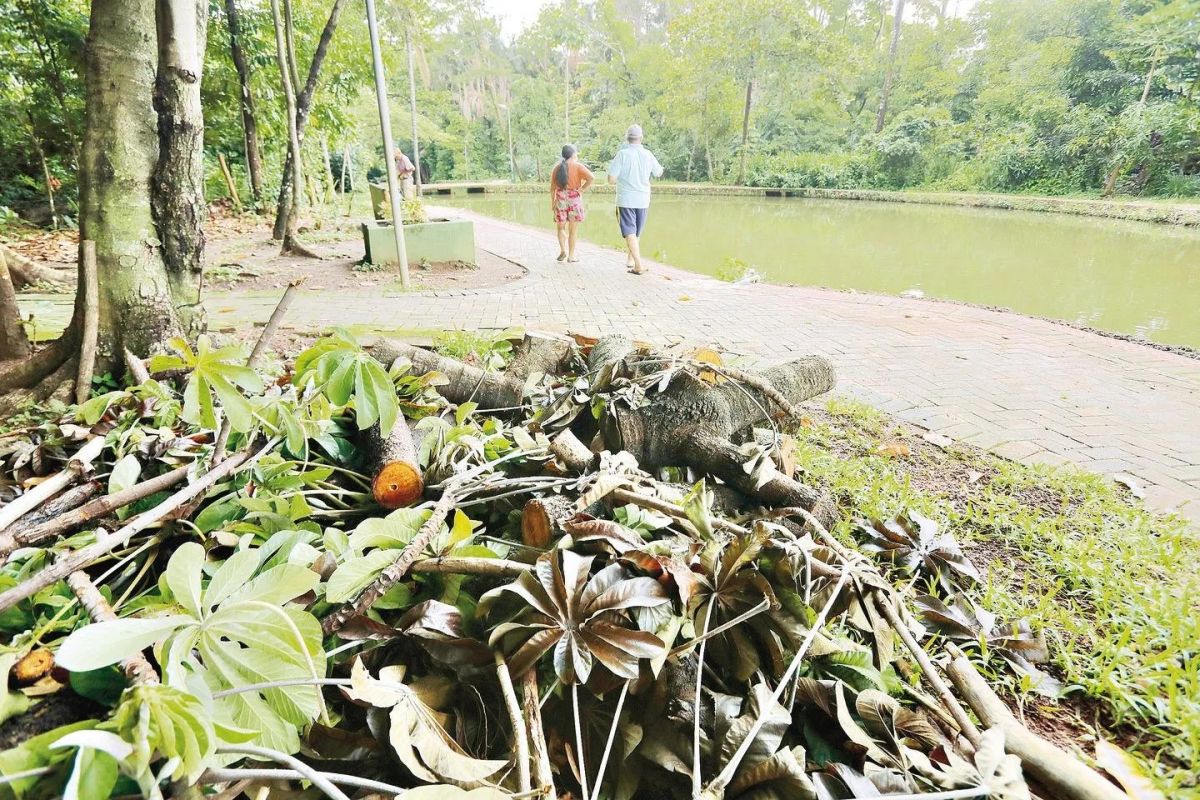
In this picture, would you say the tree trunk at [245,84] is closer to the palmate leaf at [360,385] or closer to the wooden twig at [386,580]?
the palmate leaf at [360,385]

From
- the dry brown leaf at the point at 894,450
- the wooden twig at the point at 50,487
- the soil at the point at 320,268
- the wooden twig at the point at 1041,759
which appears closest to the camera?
the wooden twig at the point at 1041,759

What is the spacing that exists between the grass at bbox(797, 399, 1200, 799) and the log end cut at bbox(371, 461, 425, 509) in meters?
1.45

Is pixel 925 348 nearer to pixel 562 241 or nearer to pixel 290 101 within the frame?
pixel 562 241

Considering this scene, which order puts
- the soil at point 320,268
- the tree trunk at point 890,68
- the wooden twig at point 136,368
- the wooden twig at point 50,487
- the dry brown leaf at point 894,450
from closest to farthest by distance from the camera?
the wooden twig at point 50,487 < the wooden twig at point 136,368 < the dry brown leaf at point 894,450 < the soil at point 320,268 < the tree trunk at point 890,68

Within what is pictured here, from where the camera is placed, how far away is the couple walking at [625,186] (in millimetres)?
7090

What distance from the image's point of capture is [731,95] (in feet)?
102

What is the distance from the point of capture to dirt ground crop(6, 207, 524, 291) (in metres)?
6.18

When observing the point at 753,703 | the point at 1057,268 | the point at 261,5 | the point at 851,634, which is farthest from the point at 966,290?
the point at 261,5

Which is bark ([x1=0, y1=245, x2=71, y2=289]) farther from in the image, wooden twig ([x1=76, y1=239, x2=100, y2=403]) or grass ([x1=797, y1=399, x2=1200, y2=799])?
grass ([x1=797, y1=399, x2=1200, y2=799])

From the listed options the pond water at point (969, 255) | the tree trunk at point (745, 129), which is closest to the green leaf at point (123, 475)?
the pond water at point (969, 255)

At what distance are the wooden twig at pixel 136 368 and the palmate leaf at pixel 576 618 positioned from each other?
2058mm

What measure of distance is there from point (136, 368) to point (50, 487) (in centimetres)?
120

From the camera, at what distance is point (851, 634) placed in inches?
58.4

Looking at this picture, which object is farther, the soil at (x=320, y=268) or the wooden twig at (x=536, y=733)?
the soil at (x=320, y=268)
